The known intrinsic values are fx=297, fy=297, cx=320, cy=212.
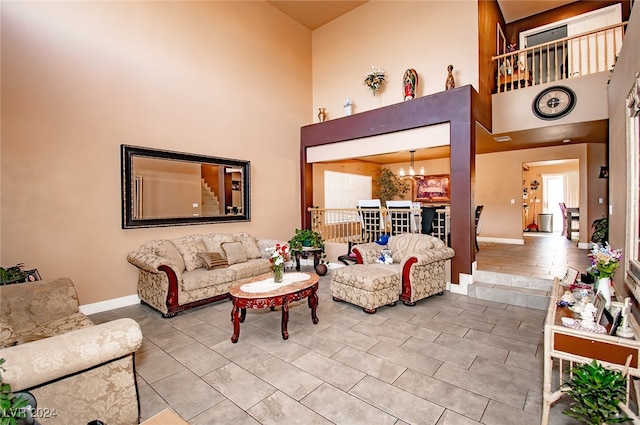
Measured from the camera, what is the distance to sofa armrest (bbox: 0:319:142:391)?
4.63ft

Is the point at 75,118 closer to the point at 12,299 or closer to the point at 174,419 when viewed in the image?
the point at 12,299

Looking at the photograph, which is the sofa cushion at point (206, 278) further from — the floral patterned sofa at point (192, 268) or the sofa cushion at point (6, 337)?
the sofa cushion at point (6, 337)

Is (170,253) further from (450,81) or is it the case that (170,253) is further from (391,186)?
(391,186)

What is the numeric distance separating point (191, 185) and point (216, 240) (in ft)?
3.36

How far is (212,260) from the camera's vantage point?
14.5 ft

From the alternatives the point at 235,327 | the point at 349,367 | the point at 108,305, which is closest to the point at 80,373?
the point at 235,327

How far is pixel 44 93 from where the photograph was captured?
3.64m

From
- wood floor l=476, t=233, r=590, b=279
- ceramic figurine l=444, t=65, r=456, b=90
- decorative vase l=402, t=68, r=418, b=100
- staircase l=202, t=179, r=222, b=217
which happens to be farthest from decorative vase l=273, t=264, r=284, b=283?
ceramic figurine l=444, t=65, r=456, b=90

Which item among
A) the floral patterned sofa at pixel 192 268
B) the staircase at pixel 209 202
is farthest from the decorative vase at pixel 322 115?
the floral patterned sofa at pixel 192 268

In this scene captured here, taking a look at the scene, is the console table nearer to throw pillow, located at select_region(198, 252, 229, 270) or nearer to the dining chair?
throw pillow, located at select_region(198, 252, 229, 270)

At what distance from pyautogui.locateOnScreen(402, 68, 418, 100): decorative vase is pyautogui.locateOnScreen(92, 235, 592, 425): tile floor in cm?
380

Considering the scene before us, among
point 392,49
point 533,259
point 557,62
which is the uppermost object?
point 392,49

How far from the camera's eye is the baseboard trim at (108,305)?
3.94 metres

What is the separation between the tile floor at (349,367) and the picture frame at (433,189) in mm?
5891
